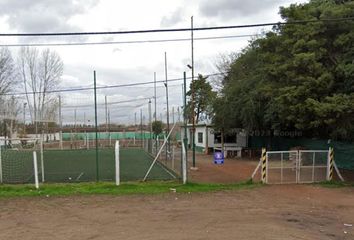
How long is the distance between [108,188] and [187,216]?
644 cm

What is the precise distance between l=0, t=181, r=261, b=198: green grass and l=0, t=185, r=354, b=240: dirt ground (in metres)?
0.91

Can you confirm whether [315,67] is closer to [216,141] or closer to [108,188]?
[108,188]

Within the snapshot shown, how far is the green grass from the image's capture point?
56.0 feet

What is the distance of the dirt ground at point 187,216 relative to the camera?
10.3m

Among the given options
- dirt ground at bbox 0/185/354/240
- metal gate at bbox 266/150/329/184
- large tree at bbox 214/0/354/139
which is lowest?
dirt ground at bbox 0/185/354/240

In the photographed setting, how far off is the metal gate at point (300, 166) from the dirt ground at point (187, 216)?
2.42 m

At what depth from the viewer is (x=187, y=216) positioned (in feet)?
41.1

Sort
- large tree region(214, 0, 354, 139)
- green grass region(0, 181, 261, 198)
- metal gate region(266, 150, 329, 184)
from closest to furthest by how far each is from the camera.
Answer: green grass region(0, 181, 261, 198) → large tree region(214, 0, 354, 139) → metal gate region(266, 150, 329, 184)

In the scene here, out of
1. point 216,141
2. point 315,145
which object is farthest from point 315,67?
point 216,141

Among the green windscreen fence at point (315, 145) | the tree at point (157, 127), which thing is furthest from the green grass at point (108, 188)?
the tree at point (157, 127)

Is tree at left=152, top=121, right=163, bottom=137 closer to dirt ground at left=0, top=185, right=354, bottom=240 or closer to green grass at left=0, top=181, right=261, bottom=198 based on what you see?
green grass at left=0, top=181, right=261, bottom=198


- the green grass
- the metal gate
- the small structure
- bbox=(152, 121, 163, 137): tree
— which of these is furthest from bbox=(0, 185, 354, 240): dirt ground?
bbox=(152, 121, 163, 137): tree

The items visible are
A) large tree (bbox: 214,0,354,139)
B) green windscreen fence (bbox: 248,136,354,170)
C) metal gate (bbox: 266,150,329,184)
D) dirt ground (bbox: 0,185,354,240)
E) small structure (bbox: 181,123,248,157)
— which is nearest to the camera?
dirt ground (bbox: 0,185,354,240)

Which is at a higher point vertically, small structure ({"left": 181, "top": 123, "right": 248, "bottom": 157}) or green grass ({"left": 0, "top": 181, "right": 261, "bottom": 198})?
small structure ({"left": 181, "top": 123, "right": 248, "bottom": 157})
